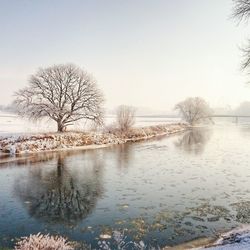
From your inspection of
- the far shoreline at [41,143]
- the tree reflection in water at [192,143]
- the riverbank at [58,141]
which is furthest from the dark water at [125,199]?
the tree reflection in water at [192,143]

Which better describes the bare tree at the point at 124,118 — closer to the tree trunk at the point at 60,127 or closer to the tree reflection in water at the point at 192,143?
the tree reflection in water at the point at 192,143

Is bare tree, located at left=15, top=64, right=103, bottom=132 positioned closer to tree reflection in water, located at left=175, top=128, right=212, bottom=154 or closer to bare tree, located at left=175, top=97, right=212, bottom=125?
tree reflection in water, located at left=175, top=128, right=212, bottom=154

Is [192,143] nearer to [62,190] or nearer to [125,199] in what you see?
[62,190]

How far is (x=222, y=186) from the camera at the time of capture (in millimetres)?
20469

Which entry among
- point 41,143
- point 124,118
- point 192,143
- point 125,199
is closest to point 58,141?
point 41,143

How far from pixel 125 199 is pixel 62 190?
Answer: 427cm

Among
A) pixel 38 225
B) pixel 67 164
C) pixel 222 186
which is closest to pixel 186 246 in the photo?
pixel 38 225

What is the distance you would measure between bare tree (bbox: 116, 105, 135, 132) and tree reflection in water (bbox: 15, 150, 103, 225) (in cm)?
2581

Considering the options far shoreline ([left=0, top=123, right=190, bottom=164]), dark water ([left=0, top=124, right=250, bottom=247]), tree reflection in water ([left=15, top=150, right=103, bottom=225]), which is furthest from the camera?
far shoreline ([left=0, top=123, right=190, bottom=164])

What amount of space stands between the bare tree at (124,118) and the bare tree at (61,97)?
7797mm

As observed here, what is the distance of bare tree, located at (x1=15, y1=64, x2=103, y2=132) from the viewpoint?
45.1 metres

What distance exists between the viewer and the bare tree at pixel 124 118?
54.9m

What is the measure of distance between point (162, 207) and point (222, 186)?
604cm

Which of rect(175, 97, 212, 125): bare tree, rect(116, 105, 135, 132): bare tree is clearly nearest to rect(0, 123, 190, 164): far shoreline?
rect(116, 105, 135, 132): bare tree
